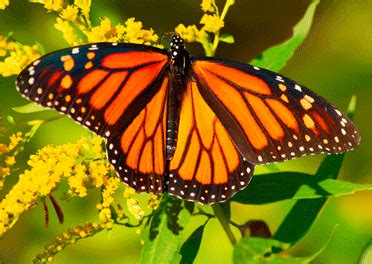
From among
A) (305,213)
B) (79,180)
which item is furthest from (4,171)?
(305,213)

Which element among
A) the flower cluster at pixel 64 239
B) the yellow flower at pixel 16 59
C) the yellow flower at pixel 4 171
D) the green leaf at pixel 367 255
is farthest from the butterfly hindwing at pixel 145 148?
the green leaf at pixel 367 255

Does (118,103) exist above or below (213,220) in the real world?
above

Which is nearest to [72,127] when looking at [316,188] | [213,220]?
[213,220]

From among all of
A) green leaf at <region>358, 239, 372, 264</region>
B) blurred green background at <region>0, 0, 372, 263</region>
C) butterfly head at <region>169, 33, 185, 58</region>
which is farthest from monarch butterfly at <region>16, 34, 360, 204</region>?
blurred green background at <region>0, 0, 372, 263</region>

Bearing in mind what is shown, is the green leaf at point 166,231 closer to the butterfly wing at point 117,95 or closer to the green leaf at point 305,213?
the butterfly wing at point 117,95

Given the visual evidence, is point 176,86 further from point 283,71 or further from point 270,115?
point 283,71

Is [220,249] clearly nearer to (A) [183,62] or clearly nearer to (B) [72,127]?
(B) [72,127]

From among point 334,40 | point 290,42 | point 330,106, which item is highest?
point 334,40
